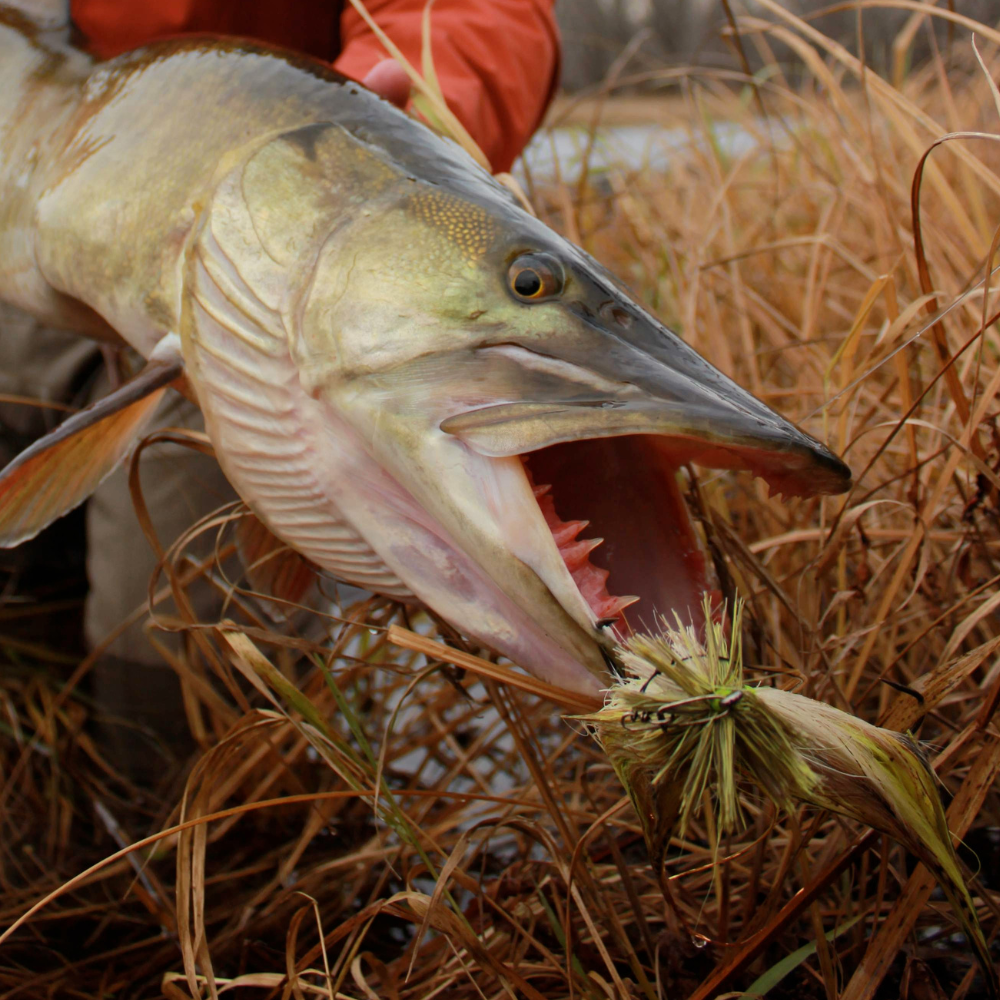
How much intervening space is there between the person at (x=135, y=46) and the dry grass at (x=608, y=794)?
0.11 metres

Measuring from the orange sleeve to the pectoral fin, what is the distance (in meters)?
0.78

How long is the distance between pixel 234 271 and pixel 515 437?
46cm

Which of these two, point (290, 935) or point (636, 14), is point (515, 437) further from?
point (636, 14)

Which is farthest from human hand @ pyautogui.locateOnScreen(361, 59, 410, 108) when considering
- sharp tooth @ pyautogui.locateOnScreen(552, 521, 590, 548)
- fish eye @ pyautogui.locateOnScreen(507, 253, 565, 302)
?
sharp tooth @ pyautogui.locateOnScreen(552, 521, 590, 548)

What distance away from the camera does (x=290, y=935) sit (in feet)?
3.51

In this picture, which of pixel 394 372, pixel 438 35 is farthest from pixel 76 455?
pixel 438 35

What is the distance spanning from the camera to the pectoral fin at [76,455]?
1150mm

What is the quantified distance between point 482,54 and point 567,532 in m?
1.23

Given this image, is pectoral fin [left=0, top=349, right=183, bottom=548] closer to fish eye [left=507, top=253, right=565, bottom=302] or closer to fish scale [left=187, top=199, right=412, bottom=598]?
fish scale [left=187, top=199, right=412, bottom=598]

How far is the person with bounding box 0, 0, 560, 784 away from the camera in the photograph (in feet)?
5.58

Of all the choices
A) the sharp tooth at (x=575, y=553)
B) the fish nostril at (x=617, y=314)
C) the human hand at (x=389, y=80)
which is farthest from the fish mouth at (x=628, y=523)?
the human hand at (x=389, y=80)

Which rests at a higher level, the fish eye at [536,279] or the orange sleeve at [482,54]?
the orange sleeve at [482,54]

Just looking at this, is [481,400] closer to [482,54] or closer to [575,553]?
[575,553]

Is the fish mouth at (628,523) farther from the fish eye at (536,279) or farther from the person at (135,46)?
the person at (135,46)
